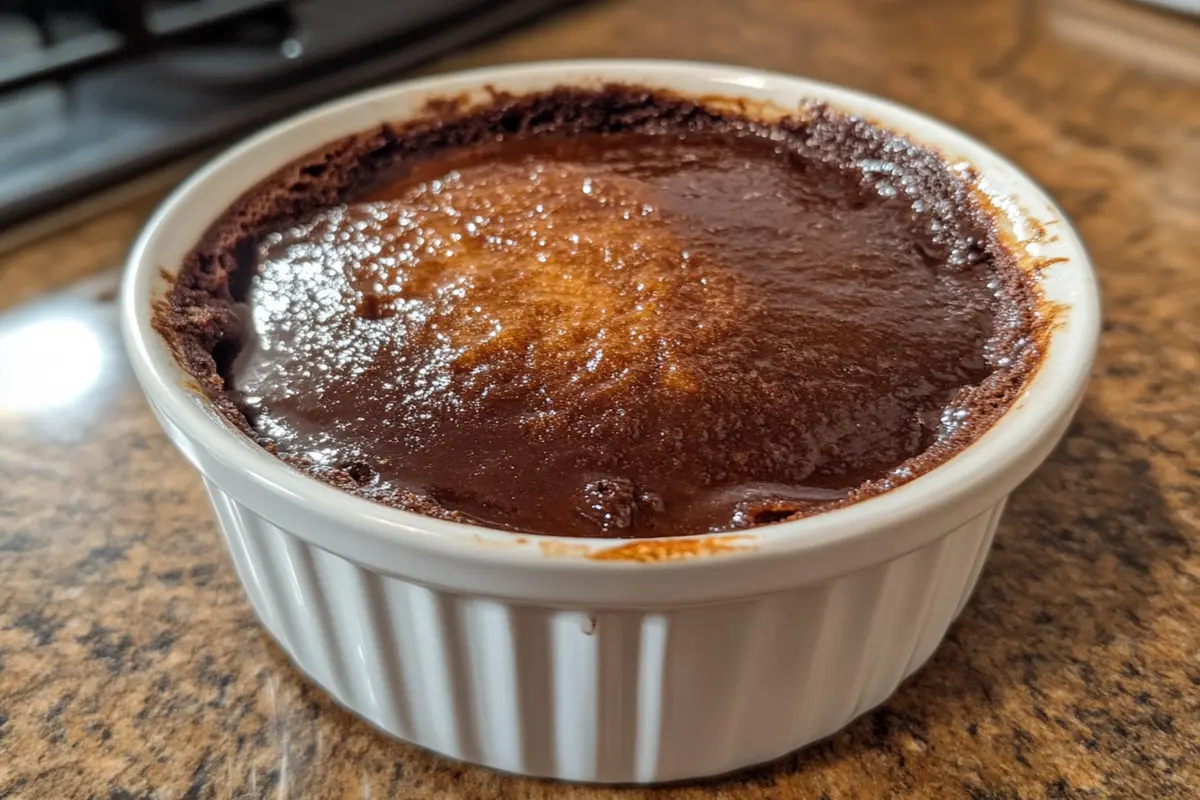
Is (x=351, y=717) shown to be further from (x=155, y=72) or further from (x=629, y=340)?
(x=155, y=72)

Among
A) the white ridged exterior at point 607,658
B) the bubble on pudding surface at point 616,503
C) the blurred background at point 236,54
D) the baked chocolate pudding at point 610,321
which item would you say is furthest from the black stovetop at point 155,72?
the bubble on pudding surface at point 616,503

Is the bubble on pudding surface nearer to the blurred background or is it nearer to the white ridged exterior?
the white ridged exterior

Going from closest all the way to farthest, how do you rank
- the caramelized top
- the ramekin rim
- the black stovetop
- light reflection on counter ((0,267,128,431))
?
the ramekin rim < the caramelized top < light reflection on counter ((0,267,128,431)) < the black stovetop

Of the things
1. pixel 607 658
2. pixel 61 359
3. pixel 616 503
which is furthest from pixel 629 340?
pixel 61 359

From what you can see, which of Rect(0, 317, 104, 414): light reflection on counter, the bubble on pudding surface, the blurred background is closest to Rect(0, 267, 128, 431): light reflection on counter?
Rect(0, 317, 104, 414): light reflection on counter

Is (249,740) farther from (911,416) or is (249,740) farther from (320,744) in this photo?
(911,416)

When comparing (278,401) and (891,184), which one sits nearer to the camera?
(278,401)

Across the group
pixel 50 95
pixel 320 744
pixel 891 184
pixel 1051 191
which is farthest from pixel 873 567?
pixel 50 95
